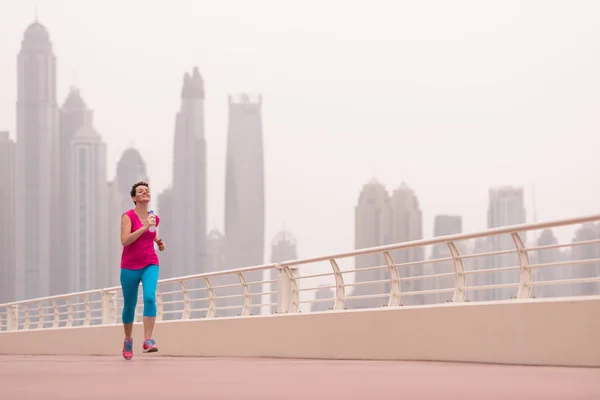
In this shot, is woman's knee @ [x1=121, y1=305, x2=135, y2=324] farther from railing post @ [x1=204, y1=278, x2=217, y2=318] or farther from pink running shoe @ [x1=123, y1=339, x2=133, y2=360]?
railing post @ [x1=204, y1=278, x2=217, y2=318]

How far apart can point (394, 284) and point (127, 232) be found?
9.49ft

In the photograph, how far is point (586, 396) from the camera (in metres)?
5.81

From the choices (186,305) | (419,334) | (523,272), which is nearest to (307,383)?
(523,272)

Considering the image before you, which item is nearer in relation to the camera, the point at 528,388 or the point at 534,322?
the point at 528,388

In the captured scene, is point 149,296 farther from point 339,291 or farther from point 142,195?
point 339,291

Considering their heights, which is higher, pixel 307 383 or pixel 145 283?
pixel 145 283

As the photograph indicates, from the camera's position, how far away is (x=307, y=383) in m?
7.09

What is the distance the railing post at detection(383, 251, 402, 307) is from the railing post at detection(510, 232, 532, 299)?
2.10 m

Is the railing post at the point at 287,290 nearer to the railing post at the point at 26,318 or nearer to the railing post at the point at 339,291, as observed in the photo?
the railing post at the point at 339,291

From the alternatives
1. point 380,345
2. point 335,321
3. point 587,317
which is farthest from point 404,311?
point 587,317

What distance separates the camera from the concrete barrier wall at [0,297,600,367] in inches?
350

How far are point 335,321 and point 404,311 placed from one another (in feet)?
4.65

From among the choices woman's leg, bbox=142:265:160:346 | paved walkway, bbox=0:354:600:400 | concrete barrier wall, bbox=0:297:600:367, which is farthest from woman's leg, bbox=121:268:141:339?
paved walkway, bbox=0:354:600:400

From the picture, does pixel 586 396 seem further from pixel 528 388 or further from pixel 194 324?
pixel 194 324
